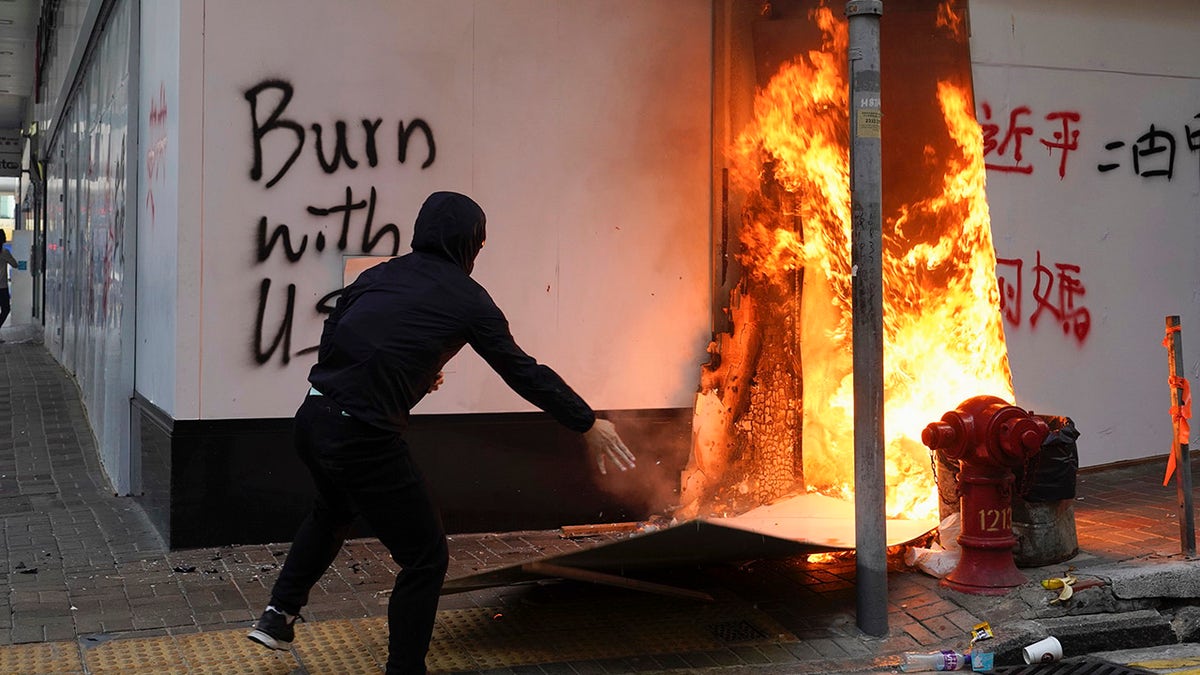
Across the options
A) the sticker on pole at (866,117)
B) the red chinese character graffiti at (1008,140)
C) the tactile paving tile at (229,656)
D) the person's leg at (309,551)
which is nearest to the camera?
the person's leg at (309,551)

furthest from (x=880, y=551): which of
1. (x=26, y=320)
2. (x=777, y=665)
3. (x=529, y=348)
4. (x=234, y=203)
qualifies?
(x=26, y=320)

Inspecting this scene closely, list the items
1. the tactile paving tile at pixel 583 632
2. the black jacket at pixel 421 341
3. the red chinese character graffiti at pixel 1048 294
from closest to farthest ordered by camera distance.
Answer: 1. the black jacket at pixel 421 341
2. the tactile paving tile at pixel 583 632
3. the red chinese character graffiti at pixel 1048 294

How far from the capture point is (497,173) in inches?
281

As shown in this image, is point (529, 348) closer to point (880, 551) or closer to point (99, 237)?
point (880, 551)

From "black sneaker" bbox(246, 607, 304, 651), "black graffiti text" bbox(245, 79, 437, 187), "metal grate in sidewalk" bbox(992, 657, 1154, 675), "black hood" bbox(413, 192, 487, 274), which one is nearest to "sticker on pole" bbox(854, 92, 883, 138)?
"black hood" bbox(413, 192, 487, 274)

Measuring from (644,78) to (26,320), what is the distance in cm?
2819

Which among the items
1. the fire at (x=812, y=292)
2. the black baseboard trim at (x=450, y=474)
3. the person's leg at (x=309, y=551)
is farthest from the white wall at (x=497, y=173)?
the person's leg at (x=309, y=551)

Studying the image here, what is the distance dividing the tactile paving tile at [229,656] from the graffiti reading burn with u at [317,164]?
1.96 m

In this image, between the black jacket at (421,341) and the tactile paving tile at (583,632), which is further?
the tactile paving tile at (583,632)

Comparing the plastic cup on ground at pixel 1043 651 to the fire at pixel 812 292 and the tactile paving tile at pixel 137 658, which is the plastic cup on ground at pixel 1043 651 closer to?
the fire at pixel 812 292

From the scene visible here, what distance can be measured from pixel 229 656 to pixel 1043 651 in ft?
10.8

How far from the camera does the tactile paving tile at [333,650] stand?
15.9 feet

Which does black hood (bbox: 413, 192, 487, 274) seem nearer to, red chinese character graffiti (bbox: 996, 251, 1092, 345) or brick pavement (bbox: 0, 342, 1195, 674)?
brick pavement (bbox: 0, 342, 1195, 674)

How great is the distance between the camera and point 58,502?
8.01 meters
